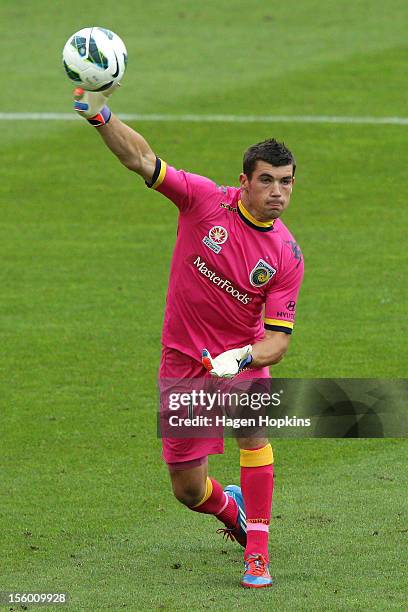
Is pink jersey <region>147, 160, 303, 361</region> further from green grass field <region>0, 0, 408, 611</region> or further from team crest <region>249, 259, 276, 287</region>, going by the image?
green grass field <region>0, 0, 408, 611</region>

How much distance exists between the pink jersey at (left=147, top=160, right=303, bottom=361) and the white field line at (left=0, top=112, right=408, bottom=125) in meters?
14.2

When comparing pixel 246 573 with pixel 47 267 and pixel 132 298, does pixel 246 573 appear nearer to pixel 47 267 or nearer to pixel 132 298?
pixel 132 298

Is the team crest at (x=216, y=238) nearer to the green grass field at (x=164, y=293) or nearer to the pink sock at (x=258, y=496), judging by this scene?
the pink sock at (x=258, y=496)

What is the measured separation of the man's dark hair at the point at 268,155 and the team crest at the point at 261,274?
1.72 feet

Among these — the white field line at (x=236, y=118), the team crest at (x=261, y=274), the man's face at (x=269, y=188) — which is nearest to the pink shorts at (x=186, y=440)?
the team crest at (x=261, y=274)

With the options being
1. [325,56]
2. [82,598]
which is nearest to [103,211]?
[325,56]

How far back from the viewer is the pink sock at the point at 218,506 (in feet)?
27.3

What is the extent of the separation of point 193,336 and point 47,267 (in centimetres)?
789

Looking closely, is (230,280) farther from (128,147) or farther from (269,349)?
(128,147)

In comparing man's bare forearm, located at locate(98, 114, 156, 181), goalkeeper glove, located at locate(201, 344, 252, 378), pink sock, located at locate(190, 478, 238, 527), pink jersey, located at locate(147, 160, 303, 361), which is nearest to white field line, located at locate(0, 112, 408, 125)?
pink sock, located at locate(190, 478, 238, 527)

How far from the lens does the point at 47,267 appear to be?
15.6 metres

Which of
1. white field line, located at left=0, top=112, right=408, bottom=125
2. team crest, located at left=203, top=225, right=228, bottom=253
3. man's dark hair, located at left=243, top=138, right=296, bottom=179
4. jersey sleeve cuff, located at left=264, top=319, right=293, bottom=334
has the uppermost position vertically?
white field line, located at left=0, top=112, right=408, bottom=125

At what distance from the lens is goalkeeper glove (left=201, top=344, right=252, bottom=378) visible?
726 cm

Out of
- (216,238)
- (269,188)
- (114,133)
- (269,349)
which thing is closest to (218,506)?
(269,349)
